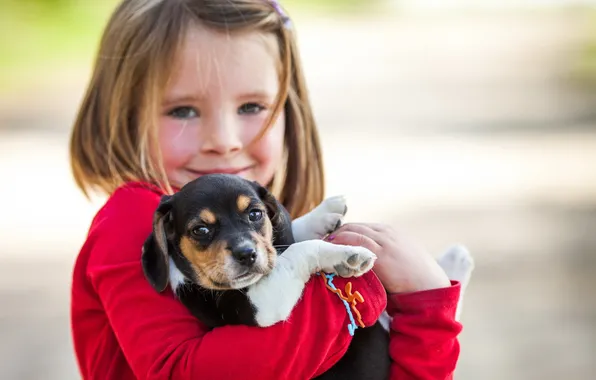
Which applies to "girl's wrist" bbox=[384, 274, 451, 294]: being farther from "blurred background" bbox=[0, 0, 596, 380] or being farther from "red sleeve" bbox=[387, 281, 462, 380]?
"blurred background" bbox=[0, 0, 596, 380]

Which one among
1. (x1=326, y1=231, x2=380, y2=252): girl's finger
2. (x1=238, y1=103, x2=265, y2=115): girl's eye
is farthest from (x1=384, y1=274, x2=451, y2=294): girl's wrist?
(x1=238, y1=103, x2=265, y2=115): girl's eye

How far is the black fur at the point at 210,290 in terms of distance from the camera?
2498 millimetres

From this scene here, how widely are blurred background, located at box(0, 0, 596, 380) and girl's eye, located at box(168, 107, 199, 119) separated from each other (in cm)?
261

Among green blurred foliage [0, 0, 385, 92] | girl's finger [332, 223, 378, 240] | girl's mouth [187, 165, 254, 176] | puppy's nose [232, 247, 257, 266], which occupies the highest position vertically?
puppy's nose [232, 247, 257, 266]

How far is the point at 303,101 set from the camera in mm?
3572

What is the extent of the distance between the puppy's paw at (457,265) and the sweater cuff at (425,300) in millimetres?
436

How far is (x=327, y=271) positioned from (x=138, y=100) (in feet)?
3.32

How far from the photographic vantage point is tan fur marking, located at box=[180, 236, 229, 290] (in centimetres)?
245

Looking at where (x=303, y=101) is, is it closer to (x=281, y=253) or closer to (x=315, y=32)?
(x=281, y=253)

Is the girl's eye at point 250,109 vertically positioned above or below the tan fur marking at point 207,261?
above

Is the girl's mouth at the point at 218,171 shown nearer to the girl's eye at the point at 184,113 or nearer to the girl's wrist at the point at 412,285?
the girl's eye at the point at 184,113

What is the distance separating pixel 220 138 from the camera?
306cm

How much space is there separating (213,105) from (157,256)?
2.43 feet

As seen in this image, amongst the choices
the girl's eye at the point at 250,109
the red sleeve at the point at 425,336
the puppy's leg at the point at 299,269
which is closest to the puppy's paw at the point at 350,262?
the puppy's leg at the point at 299,269
